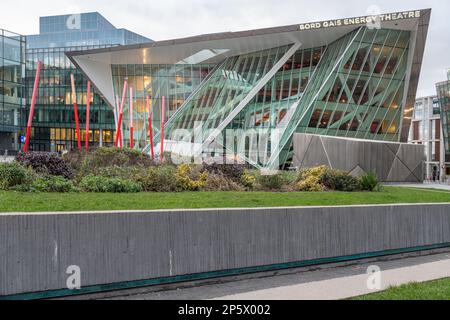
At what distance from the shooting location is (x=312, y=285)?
7.42 meters

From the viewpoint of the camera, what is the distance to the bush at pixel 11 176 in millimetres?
10642

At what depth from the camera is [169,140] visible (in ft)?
130

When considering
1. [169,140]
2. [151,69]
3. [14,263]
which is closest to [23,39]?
[151,69]

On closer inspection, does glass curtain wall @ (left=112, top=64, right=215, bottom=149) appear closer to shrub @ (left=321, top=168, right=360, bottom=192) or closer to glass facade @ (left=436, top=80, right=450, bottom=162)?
shrub @ (left=321, top=168, right=360, bottom=192)

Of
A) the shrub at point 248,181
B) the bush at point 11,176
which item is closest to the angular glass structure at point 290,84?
the shrub at point 248,181

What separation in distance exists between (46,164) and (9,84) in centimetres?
4608

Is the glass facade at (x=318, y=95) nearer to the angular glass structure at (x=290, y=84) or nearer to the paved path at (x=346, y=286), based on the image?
the angular glass structure at (x=290, y=84)

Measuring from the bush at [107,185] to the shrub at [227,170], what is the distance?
381cm

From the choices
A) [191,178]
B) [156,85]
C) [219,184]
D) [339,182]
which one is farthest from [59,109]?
[339,182]

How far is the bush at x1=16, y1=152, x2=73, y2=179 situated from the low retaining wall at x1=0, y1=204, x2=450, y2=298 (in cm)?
643

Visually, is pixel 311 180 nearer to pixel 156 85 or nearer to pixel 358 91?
pixel 358 91

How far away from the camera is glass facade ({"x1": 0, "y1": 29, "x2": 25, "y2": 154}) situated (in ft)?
169
